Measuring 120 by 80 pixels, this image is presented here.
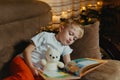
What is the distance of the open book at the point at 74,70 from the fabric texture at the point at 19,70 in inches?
3.2

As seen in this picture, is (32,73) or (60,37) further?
(60,37)

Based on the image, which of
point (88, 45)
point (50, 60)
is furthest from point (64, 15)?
point (50, 60)

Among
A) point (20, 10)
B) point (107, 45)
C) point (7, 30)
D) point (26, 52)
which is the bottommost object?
point (107, 45)

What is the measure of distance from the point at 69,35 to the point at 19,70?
0.41 meters

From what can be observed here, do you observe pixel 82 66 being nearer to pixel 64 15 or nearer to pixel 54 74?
pixel 54 74

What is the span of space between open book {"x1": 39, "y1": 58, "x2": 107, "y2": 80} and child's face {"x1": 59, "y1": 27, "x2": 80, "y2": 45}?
0.16 m

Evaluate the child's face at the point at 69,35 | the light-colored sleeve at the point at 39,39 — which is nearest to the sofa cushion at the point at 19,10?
the light-colored sleeve at the point at 39,39

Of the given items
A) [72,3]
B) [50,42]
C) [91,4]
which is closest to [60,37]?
[50,42]

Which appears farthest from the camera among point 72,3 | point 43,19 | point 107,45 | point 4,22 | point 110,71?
point 72,3

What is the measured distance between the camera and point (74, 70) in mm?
1536

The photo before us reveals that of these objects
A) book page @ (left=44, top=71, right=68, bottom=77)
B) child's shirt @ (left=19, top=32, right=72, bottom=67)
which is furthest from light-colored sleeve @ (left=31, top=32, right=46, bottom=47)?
book page @ (left=44, top=71, right=68, bottom=77)

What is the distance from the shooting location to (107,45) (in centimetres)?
213

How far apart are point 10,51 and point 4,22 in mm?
201

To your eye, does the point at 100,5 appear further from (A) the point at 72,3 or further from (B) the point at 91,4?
(A) the point at 72,3
